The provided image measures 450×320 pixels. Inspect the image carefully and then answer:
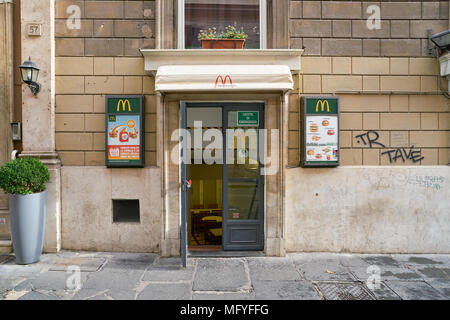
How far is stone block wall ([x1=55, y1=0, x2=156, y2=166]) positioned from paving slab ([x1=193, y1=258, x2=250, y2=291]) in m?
2.08

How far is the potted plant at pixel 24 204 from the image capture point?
507 cm

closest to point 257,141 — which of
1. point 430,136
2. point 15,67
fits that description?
point 430,136

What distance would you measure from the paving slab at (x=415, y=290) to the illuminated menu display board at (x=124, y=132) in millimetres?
4375

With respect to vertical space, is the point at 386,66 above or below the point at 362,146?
above

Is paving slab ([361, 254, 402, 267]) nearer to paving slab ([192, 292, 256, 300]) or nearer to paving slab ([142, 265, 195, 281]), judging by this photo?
paving slab ([192, 292, 256, 300])

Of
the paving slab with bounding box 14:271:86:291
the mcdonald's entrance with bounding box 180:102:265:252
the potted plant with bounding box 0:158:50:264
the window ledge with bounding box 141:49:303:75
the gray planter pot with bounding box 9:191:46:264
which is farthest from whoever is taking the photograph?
the mcdonald's entrance with bounding box 180:102:265:252

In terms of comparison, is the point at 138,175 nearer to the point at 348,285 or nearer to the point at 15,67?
the point at 15,67

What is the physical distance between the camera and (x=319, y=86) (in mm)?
5910

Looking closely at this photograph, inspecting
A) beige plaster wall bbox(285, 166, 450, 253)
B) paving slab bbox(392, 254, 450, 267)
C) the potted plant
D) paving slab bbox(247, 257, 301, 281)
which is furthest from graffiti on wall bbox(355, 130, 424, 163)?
the potted plant

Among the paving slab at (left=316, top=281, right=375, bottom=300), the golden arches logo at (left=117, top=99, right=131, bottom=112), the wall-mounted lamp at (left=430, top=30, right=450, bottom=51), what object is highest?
the wall-mounted lamp at (left=430, top=30, right=450, bottom=51)

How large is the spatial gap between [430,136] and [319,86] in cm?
225

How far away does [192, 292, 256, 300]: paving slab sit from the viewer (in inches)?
165

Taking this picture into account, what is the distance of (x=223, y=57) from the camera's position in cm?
563

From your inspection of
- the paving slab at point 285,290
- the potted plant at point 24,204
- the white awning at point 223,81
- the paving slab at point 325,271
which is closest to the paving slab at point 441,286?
the paving slab at point 325,271
